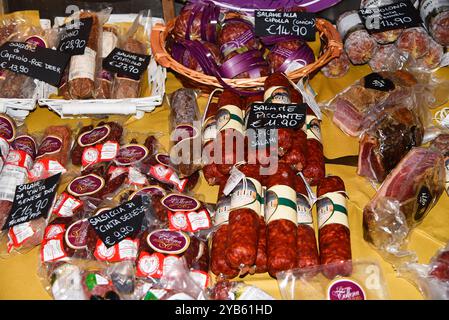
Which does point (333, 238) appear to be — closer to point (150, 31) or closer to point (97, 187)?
point (97, 187)

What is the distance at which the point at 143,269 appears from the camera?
244 cm

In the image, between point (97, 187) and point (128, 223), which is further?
point (97, 187)

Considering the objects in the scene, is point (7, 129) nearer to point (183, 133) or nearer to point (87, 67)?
point (87, 67)

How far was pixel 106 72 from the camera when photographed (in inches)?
134

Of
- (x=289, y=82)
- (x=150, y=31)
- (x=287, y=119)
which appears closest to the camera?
(x=287, y=119)

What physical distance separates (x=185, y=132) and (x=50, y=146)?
0.82m

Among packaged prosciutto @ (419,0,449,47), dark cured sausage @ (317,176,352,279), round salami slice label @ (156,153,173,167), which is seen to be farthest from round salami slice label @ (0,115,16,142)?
packaged prosciutto @ (419,0,449,47)

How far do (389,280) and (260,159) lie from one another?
2.91 feet

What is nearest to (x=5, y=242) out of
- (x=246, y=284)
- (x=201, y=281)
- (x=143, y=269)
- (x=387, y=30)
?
(x=143, y=269)

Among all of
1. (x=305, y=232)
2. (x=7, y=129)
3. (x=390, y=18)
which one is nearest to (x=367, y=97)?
(x=390, y=18)

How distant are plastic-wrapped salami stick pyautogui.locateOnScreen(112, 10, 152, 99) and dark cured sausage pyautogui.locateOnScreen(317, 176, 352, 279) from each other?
1372 mm

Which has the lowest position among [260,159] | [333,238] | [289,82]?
[333,238]

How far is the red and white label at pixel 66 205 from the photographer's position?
276cm

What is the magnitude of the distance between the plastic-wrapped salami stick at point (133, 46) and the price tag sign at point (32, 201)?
74 centimetres
